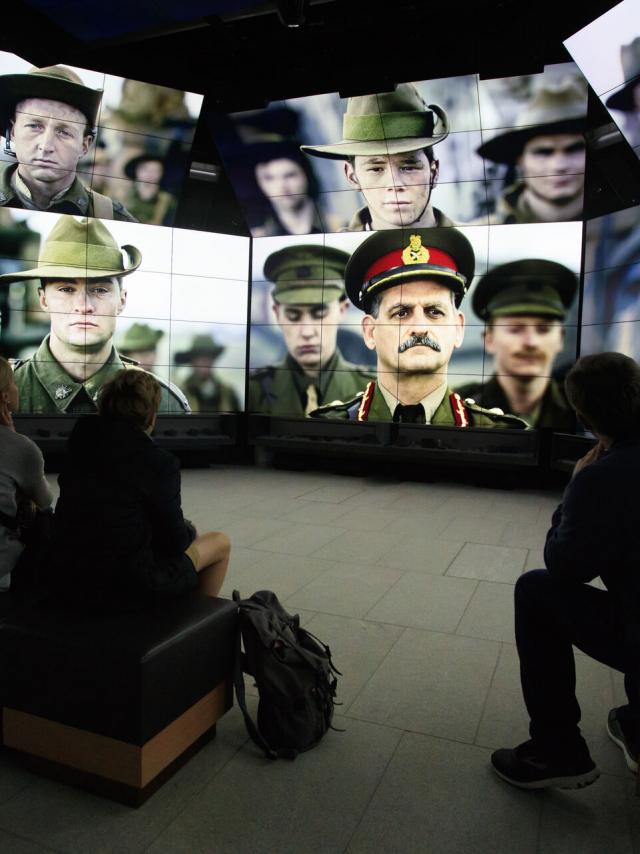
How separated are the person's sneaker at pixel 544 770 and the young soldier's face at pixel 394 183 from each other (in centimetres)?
895

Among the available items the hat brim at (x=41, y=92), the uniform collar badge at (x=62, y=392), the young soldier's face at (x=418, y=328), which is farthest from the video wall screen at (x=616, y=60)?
the uniform collar badge at (x=62, y=392)

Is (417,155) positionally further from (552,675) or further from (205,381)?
(552,675)

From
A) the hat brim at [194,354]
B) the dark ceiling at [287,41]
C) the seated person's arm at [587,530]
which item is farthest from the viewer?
the hat brim at [194,354]

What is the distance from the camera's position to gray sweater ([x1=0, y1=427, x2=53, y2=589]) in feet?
8.42

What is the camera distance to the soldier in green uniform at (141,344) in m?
10.6

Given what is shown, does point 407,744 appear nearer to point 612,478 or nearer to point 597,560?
point 597,560

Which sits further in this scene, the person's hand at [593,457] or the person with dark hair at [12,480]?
the person with dark hair at [12,480]

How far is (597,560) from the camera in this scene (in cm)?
200

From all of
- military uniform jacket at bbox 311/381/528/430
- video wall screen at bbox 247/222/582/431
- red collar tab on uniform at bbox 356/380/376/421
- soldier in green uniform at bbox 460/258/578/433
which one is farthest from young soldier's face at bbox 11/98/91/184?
soldier in green uniform at bbox 460/258/578/433

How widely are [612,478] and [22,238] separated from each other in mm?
10127

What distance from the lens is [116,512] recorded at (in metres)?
2.32

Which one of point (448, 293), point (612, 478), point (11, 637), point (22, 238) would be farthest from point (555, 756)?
point (22, 238)

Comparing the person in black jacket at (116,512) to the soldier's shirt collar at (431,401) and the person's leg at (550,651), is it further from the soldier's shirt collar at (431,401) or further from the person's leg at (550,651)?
the soldier's shirt collar at (431,401)

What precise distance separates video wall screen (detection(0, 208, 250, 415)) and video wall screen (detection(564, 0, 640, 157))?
5.93m
